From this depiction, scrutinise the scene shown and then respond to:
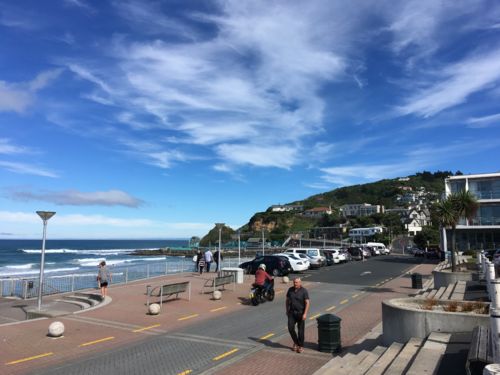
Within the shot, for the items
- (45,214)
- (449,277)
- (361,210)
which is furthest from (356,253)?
(361,210)

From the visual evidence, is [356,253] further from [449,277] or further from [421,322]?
[421,322]

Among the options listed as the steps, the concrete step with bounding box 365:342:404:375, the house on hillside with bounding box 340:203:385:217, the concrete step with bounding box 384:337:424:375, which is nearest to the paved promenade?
the steps

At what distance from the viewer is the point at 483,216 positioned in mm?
45031

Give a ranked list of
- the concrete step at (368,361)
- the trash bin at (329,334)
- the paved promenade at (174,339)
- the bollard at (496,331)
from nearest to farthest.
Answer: the bollard at (496,331) < the concrete step at (368,361) < the paved promenade at (174,339) < the trash bin at (329,334)

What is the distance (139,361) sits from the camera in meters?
8.46

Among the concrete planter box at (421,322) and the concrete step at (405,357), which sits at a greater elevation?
the concrete planter box at (421,322)

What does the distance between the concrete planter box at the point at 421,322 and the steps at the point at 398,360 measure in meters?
0.19

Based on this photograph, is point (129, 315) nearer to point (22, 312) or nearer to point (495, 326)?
point (22, 312)

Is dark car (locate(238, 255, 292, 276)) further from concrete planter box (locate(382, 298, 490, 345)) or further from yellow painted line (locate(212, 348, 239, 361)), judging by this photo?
concrete planter box (locate(382, 298, 490, 345))

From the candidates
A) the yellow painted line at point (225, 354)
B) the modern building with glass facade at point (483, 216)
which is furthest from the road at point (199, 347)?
the modern building with glass facade at point (483, 216)

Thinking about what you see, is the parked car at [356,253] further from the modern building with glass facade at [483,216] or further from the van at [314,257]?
the van at [314,257]

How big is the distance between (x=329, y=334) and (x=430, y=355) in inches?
107

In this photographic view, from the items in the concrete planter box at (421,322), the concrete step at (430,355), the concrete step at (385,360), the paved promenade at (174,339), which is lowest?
the paved promenade at (174,339)

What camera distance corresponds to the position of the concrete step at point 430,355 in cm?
594
